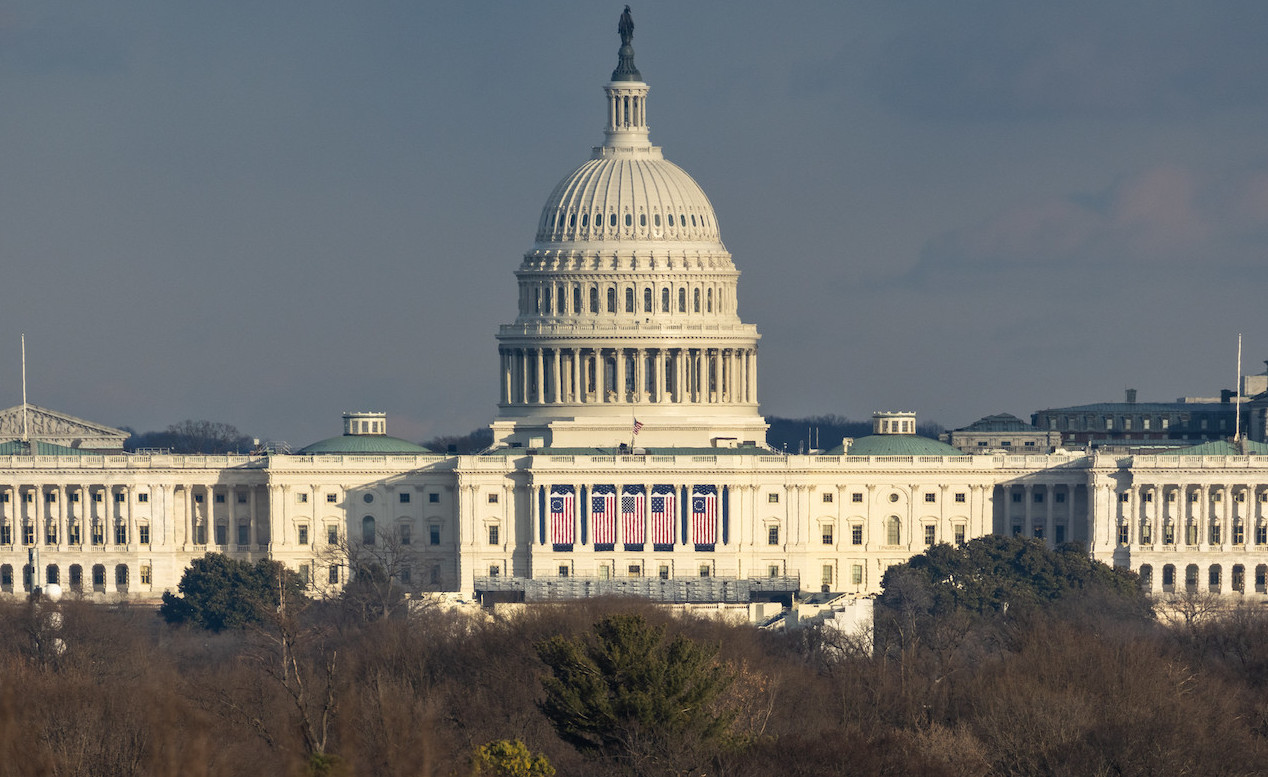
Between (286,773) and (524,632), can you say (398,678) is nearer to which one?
(524,632)

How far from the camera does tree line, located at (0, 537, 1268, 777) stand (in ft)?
424

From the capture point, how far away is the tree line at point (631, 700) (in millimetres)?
129250

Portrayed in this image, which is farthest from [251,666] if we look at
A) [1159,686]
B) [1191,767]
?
[1191,767]

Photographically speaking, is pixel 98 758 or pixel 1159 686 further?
pixel 1159 686

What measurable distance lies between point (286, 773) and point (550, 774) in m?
11.6

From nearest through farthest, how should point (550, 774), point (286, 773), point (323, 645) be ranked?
point (286, 773) < point (550, 774) < point (323, 645)

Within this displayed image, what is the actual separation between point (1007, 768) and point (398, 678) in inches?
1345

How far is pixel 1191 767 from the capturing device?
441 feet

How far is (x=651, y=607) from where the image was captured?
19125 cm

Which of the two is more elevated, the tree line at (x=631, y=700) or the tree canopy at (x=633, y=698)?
the tree canopy at (x=633, y=698)

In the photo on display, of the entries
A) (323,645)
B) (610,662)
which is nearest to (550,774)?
(610,662)

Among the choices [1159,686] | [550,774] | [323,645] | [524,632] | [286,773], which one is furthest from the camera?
[323,645]

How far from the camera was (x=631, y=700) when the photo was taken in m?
130

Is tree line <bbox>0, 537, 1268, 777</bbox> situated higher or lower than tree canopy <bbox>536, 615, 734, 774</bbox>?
lower
